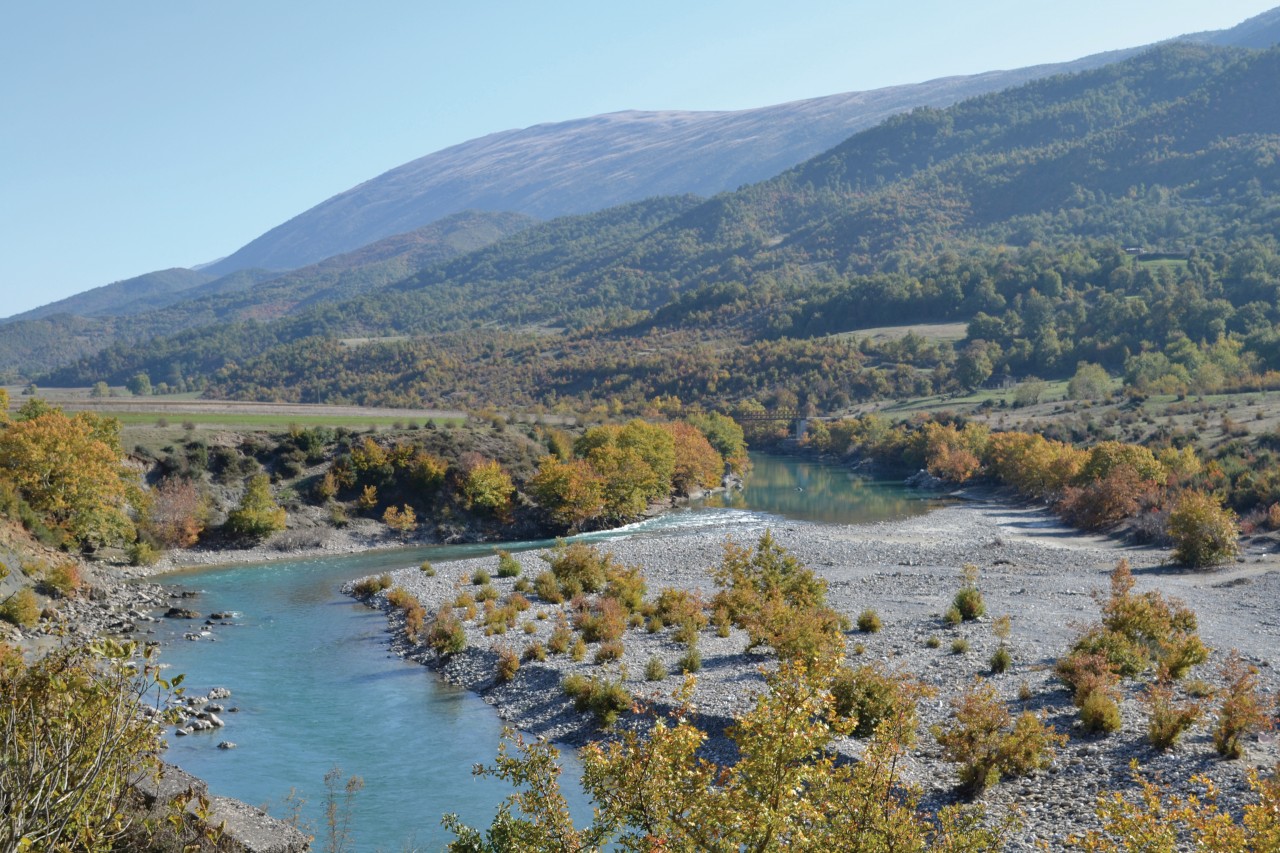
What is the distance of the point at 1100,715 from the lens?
21.1m

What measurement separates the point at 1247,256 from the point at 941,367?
4300 centimetres

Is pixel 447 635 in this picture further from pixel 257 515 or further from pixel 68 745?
pixel 257 515

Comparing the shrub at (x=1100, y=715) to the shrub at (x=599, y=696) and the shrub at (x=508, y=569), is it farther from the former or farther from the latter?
the shrub at (x=508, y=569)

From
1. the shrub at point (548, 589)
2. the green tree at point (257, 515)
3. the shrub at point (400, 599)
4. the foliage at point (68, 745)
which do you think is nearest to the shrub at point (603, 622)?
the shrub at point (548, 589)

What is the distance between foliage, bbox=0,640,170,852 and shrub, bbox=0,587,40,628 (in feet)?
91.4

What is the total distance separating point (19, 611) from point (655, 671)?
2130 cm

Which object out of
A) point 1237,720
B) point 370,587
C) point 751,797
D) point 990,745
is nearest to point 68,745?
point 751,797

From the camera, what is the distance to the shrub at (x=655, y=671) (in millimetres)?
27031

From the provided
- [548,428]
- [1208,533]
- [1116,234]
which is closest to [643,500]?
[548,428]

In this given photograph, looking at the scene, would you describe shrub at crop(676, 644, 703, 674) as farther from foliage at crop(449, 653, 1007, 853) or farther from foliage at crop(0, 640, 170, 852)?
foliage at crop(0, 640, 170, 852)

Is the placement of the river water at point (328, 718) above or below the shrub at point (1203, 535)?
above

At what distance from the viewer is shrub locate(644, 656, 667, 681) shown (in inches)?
1064

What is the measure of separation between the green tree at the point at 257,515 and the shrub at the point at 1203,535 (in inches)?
1709

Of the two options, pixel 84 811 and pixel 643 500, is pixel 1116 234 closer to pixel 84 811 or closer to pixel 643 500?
pixel 643 500
